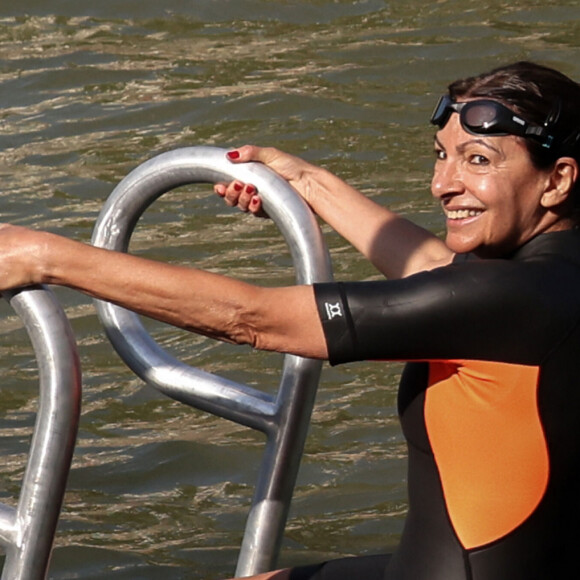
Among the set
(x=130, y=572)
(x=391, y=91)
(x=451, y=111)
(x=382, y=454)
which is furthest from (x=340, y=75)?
(x=451, y=111)

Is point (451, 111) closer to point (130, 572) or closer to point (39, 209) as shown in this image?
point (130, 572)

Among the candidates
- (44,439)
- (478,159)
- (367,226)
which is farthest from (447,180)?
(44,439)

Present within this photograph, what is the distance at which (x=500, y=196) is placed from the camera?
2293 millimetres

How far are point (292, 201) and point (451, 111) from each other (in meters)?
0.32

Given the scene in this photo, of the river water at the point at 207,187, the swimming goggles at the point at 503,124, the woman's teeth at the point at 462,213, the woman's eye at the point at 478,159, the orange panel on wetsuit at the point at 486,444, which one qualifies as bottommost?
the river water at the point at 207,187

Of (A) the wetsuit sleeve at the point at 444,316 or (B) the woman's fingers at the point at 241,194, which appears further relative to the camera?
(B) the woman's fingers at the point at 241,194

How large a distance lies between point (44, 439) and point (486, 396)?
669 millimetres

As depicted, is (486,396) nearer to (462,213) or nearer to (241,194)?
(462,213)

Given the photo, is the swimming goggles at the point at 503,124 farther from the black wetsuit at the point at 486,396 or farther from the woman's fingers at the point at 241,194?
the woman's fingers at the point at 241,194

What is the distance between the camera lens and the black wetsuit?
2.16 metres

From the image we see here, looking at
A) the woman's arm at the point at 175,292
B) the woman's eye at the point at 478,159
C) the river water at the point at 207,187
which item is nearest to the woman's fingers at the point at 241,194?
the woman's arm at the point at 175,292

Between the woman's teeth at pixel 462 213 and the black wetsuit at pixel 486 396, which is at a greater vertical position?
the woman's teeth at pixel 462 213

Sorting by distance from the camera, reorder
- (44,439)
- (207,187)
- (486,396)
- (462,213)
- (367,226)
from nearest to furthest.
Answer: (44,439)
(486,396)
(462,213)
(367,226)
(207,187)

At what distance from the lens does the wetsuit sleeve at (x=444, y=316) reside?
215 centimetres
